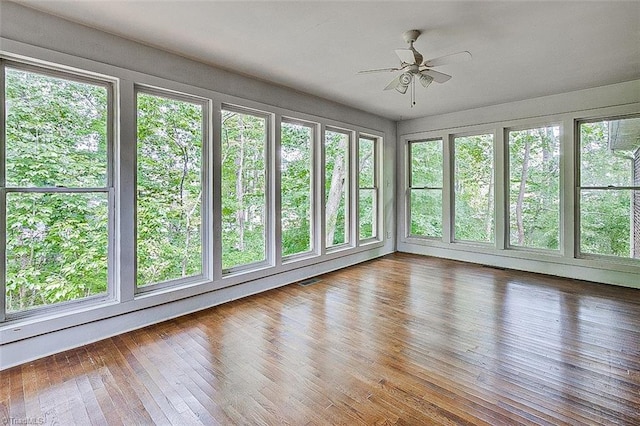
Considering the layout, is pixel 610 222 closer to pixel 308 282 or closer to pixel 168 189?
pixel 308 282

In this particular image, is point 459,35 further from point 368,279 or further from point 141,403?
point 141,403

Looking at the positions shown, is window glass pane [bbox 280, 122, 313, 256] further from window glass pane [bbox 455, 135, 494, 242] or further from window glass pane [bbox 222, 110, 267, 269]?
window glass pane [bbox 455, 135, 494, 242]

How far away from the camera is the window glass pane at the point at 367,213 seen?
20.4 feet

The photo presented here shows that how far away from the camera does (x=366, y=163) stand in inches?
250

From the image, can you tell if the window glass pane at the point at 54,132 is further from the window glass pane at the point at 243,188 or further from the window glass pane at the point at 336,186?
the window glass pane at the point at 336,186

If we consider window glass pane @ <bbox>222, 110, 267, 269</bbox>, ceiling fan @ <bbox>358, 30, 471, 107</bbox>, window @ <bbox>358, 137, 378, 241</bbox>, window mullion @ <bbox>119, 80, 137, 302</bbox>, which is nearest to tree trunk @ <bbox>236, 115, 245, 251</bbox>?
window glass pane @ <bbox>222, 110, 267, 269</bbox>

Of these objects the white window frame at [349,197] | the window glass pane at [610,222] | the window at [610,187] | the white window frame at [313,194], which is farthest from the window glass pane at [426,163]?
the white window frame at [313,194]

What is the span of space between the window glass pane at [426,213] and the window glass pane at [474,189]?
36 cm

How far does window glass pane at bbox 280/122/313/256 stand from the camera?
4.69 meters

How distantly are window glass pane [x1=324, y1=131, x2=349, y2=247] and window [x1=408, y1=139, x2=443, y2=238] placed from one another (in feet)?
6.16

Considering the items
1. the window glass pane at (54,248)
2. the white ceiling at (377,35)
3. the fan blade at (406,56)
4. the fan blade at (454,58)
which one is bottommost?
the window glass pane at (54,248)

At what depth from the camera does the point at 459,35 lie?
3012 mm

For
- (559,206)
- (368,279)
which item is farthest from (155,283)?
(559,206)

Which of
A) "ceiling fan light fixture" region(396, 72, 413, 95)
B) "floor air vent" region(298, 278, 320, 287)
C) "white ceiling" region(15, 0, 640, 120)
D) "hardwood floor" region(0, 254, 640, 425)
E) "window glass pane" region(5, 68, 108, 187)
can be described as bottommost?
"hardwood floor" region(0, 254, 640, 425)
